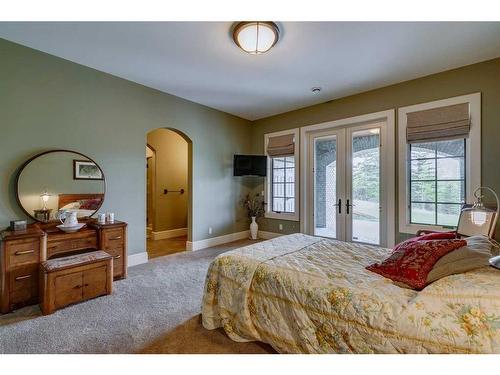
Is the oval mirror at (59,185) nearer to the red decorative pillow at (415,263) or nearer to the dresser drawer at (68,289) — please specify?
the dresser drawer at (68,289)

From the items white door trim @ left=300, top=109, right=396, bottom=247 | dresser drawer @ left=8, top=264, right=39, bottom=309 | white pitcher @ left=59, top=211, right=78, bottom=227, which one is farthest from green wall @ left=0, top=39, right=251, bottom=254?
white door trim @ left=300, top=109, right=396, bottom=247

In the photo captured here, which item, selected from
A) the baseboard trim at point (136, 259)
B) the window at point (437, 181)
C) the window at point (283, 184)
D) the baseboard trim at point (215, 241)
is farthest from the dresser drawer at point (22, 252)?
the window at point (437, 181)

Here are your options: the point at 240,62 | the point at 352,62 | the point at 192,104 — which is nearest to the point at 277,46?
the point at 240,62

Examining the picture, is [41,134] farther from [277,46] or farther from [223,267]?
[277,46]

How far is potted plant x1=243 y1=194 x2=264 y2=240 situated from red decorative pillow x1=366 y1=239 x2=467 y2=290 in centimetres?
367

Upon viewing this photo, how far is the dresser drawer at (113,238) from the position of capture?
2.93 m

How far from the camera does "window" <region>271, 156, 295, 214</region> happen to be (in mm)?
5016

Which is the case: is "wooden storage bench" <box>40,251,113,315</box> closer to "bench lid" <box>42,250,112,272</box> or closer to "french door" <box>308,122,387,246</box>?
"bench lid" <box>42,250,112,272</box>

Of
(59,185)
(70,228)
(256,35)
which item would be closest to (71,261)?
(70,228)

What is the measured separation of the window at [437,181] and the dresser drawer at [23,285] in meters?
4.82

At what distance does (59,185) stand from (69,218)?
463mm

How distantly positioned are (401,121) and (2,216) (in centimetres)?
530

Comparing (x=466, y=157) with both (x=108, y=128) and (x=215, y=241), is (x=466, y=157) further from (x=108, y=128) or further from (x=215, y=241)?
(x=108, y=128)

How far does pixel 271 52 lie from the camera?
274 centimetres
